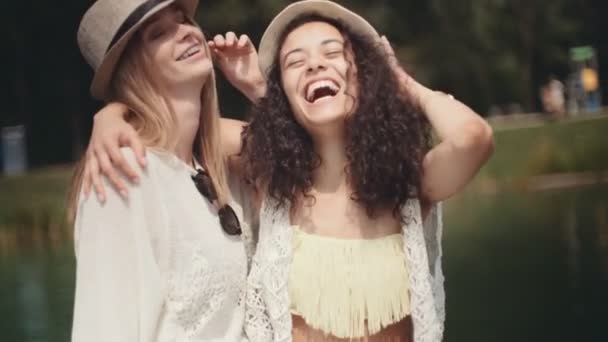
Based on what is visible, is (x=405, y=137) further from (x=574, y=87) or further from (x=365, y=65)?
(x=574, y=87)

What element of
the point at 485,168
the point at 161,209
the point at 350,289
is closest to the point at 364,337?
the point at 350,289

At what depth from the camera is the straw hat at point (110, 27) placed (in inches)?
80.0

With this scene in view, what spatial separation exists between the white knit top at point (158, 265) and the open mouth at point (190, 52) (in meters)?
0.24

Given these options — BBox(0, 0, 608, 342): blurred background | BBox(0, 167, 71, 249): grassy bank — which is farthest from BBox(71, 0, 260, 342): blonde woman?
BBox(0, 167, 71, 249): grassy bank

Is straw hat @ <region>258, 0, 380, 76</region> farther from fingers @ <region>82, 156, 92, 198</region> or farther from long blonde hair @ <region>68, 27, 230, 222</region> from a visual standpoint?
fingers @ <region>82, 156, 92, 198</region>

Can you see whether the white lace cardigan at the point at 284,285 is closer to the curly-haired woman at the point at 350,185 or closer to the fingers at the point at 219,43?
the curly-haired woman at the point at 350,185

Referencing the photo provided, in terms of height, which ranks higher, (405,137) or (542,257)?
(405,137)

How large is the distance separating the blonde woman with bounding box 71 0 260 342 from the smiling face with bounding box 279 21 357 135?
19cm

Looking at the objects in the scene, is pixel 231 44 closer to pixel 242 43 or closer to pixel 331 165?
pixel 242 43

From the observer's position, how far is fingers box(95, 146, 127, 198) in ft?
6.09

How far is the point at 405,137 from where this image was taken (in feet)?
6.88

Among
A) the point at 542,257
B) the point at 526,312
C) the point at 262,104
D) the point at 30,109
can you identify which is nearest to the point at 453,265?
the point at 542,257

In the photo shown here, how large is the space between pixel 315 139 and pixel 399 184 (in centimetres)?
23

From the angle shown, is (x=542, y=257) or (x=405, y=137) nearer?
(x=405, y=137)
